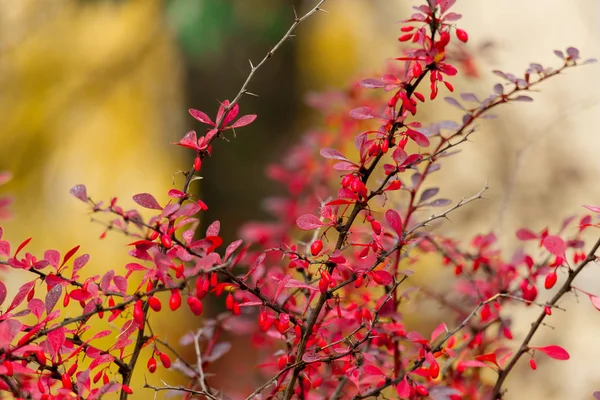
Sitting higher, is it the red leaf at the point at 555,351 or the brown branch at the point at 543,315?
the brown branch at the point at 543,315

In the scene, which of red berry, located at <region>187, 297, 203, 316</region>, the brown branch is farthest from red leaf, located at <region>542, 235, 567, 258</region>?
red berry, located at <region>187, 297, 203, 316</region>

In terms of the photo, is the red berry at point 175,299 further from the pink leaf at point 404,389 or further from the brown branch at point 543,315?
the brown branch at point 543,315

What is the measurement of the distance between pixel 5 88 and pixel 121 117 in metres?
0.90

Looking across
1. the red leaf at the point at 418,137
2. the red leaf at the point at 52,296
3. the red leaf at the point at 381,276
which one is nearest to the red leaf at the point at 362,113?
the red leaf at the point at 418,137

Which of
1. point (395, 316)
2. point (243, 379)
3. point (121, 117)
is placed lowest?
point (395, 316)

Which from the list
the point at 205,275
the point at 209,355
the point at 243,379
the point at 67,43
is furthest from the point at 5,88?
the point at 205,275

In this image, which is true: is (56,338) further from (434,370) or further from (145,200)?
(434,370)

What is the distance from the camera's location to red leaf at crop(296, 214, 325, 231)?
0.78 meters

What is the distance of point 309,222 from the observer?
2.60 feet

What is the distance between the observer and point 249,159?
2547 millimetres

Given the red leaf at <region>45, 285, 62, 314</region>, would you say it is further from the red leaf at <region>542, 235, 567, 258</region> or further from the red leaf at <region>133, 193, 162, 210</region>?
the red leaf at <region>542, 235, 567, 258</region>

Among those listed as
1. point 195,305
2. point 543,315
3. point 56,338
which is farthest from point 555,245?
point 56,338

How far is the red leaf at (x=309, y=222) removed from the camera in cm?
78

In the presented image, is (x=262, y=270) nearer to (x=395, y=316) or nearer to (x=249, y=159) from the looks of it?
(x=395, y=316)
